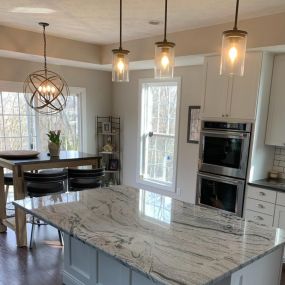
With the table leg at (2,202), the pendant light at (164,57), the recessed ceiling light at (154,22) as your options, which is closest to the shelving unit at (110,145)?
the table leg at (2,202)

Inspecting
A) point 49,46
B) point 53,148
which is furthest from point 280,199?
point 49,46

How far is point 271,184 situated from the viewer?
3182 mm

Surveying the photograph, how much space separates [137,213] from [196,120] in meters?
2.63

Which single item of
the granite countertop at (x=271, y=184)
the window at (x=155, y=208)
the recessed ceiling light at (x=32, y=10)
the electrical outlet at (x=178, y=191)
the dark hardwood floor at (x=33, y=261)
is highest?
the recessed ceiling light at (x=32, y=10)

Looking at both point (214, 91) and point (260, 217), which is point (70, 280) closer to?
point (260, 217)

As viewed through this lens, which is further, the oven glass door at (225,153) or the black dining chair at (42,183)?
the oven glass door at (225,153)

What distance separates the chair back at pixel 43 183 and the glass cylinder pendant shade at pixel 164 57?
1.84 m

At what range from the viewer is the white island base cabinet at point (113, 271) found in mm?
1541

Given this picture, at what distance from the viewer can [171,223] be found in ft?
6.00

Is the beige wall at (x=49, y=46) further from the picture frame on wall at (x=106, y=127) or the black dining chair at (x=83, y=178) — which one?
the black dining chair at (x=83, y=178)

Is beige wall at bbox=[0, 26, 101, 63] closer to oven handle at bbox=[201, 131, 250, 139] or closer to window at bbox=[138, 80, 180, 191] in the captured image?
window at bbox=[138, 80, 180, 191]

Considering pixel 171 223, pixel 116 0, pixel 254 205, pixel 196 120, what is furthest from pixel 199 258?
pixel 196 120

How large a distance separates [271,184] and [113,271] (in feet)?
6.87

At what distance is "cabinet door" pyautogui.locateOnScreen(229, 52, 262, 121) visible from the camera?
10.0 ft
